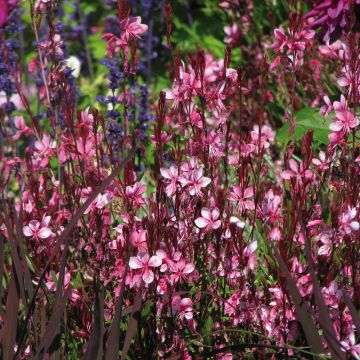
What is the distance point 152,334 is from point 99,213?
371 millimetres

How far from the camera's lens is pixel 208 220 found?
196 centimetres

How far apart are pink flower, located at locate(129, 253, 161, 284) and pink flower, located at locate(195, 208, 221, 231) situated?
15 centimetres

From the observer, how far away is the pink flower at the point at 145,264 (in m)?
1.89

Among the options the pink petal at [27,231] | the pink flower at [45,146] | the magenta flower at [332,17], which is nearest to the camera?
the pink petal at [27,231]

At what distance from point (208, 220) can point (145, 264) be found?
0.20 m

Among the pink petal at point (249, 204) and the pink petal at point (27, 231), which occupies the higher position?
the pink petal at point (27, 231)

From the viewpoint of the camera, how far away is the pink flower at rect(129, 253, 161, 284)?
1889 mm

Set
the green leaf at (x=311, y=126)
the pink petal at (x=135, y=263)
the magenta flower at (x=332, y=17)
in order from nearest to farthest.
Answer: the pink petal at (x=135, y=263), the magenta flower at (x=332, y=17), the green leaf at (x=311, y=126)

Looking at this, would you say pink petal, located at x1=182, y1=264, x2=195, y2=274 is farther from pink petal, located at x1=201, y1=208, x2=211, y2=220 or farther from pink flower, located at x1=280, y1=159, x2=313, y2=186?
pink flower, located at x1=280, y1=159, x2=313, y2=186

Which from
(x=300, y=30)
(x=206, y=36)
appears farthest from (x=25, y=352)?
(x=206, y=36)

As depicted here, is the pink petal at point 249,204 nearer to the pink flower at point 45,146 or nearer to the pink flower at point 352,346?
the pink flower at point 352,346

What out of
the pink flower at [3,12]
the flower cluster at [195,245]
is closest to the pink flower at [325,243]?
the flower cluster at [195,245]

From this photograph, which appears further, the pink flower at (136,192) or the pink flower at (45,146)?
the pink flower at (45,146)

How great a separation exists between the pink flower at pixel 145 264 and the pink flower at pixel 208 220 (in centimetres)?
15
